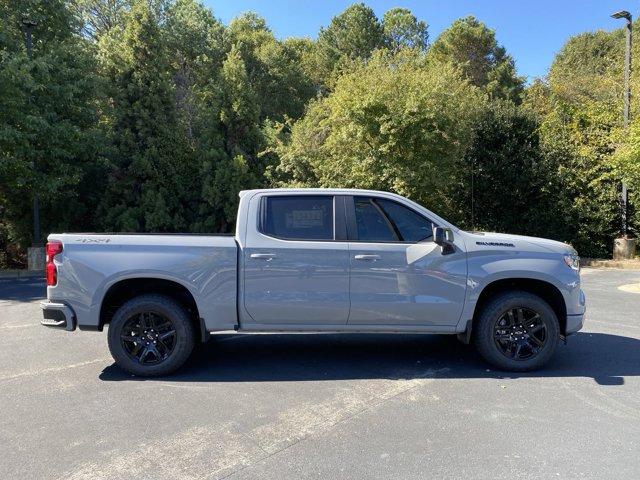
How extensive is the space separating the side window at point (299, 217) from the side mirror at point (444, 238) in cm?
104

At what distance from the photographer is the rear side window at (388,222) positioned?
5.39 meters

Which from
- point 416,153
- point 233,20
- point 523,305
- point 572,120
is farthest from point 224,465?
point 233,20

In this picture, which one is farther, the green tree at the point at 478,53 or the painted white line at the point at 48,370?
the green tree at the point at 478,53

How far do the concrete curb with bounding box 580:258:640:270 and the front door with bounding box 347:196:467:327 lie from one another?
12234 mm

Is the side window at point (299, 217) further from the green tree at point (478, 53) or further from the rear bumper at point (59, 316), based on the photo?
the green tree at point (478, 53)

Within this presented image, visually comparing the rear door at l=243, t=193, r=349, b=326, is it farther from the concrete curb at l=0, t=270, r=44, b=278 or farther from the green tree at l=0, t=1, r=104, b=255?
the concrete curb at l=0, t=270, r=44, b=278

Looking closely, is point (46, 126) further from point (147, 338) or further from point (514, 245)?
point (514, 245)

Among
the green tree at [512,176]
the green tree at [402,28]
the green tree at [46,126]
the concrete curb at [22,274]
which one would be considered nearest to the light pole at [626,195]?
the green tree at [512,176]

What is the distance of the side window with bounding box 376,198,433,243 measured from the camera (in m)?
5.41

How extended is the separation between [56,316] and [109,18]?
31.3m

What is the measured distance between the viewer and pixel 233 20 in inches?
1432

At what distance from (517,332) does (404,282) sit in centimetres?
130

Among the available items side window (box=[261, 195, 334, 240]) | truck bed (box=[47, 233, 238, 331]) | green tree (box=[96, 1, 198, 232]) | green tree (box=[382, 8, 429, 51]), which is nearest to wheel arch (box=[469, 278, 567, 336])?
side window (box=[261, 195, 334, 240])

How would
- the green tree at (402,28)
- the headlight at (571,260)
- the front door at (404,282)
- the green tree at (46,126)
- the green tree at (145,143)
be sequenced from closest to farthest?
the front door at (404,282)
the headlight at (571,260)
the green tree at (46,126)
the green tree at (145,143)
the green tree at (402,28)
